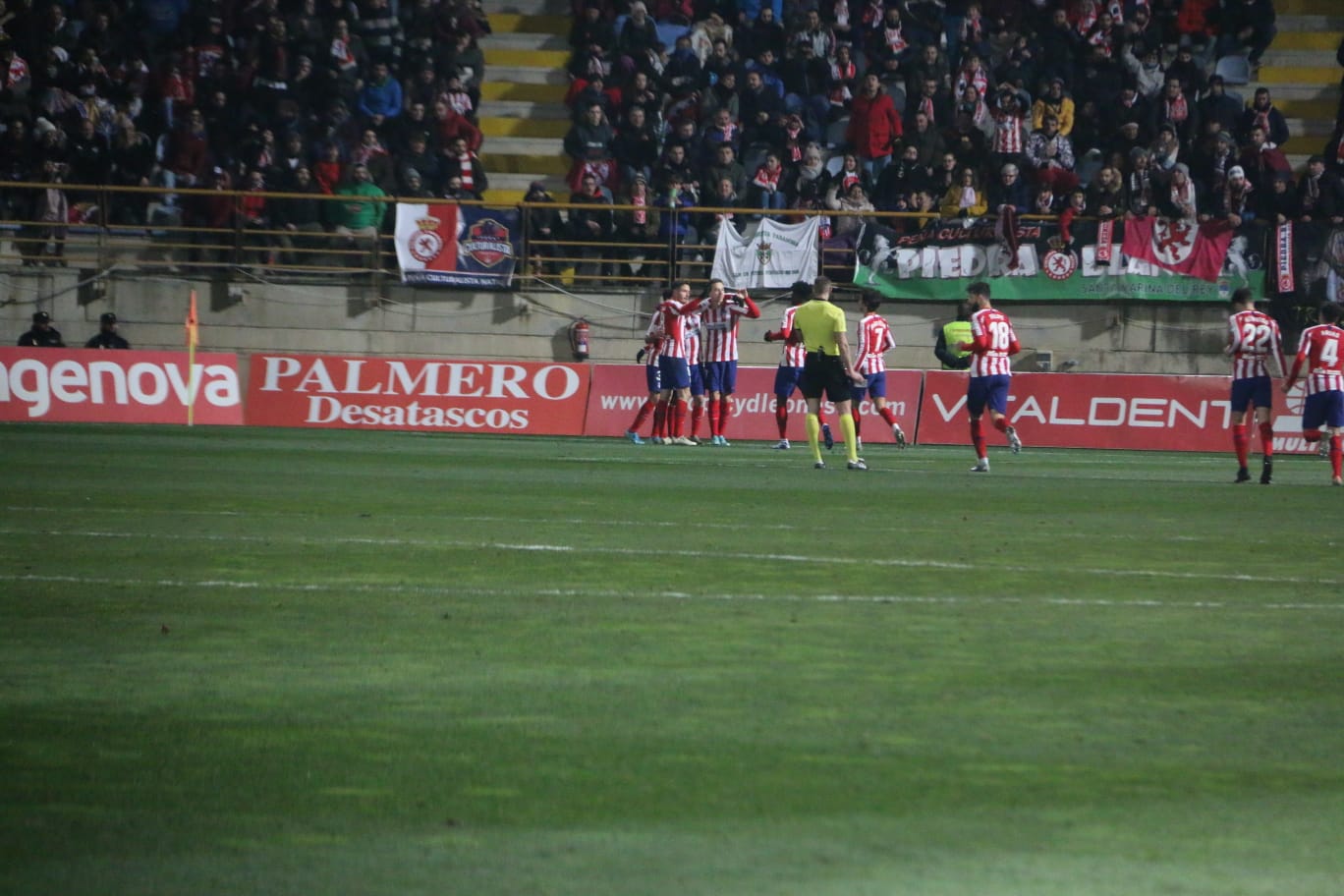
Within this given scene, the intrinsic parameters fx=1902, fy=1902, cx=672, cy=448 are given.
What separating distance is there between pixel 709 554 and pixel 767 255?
19186 millimetres

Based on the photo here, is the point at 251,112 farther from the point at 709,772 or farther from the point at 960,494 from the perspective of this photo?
the point at 709,772

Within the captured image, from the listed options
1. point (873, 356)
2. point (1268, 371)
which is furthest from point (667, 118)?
point (1268, 371)

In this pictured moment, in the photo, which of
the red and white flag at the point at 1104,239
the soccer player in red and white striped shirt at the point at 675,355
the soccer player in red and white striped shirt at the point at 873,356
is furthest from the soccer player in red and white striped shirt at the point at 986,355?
the red and white flag at the point at 1104,239

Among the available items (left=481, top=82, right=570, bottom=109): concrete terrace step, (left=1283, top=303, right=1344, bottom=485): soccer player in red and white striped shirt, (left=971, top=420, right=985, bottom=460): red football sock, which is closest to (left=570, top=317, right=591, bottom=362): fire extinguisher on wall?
(left=481, top=82, right=570, bottom=109): concrete terrace step

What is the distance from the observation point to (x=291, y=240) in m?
29.8

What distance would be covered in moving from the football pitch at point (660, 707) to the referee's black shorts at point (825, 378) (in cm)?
675

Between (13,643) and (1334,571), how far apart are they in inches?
256

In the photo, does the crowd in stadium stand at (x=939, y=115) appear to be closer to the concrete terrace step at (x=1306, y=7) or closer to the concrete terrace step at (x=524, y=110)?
the concrete terrace step at (x=524, y=110)

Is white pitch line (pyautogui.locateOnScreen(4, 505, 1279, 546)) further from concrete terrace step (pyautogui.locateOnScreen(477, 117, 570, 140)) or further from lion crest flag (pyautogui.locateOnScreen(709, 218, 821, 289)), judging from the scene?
concrete terrace step (pyautogui.locateOnScreen(477, 117, 570, 140))

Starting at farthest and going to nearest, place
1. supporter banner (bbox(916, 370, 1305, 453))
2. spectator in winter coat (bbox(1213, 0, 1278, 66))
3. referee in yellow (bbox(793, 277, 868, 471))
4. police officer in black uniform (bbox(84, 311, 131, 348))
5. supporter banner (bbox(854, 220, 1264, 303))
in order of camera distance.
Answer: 1. spectator in winter coat (bbox(1213, 0, 1278, 66))
2. police officer in black uniform (bbox(84, 311, 131, 348))
3. supporter banner (bbox(854, 220, 1264, 303))
4. supporter banner (bbox(916, 370, 1305, 453))
5. referee in yellow (bbox(793, 277, 868, 471))

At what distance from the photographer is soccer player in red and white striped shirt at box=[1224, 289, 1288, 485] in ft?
60.7

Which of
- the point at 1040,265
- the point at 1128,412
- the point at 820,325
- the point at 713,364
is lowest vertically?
the point at 1128,412

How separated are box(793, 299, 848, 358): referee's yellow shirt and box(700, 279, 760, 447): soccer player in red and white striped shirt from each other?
18.6ft

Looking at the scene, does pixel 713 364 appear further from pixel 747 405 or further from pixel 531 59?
pixel 531 59
